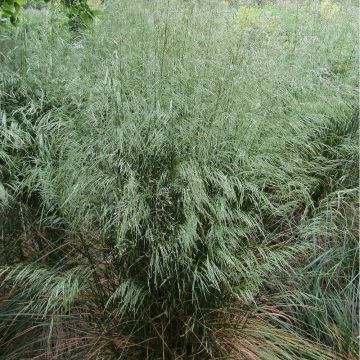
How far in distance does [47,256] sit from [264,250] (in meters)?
1.02

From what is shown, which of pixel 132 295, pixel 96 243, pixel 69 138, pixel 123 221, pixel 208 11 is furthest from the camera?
pixel 208 11

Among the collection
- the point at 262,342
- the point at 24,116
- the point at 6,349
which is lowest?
the point at 6,349

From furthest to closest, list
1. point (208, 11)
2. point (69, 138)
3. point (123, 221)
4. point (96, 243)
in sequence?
point (208, 11), point (69, 138), point (96, 243), point (123, 221)

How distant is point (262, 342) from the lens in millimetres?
2072

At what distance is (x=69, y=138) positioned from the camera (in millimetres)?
2361

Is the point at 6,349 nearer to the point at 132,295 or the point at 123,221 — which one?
the point at 132,295

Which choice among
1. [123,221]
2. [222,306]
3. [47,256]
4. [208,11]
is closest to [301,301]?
[222,306]

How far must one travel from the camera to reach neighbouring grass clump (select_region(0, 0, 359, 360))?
6.57 ft

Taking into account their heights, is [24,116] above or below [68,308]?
above

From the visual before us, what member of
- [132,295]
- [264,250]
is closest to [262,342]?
[264,250]

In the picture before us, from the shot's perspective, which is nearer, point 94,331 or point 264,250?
point 94,331

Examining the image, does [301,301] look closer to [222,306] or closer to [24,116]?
[222,306]

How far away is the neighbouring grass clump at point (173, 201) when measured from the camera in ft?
6.57

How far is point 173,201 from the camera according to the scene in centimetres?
202
